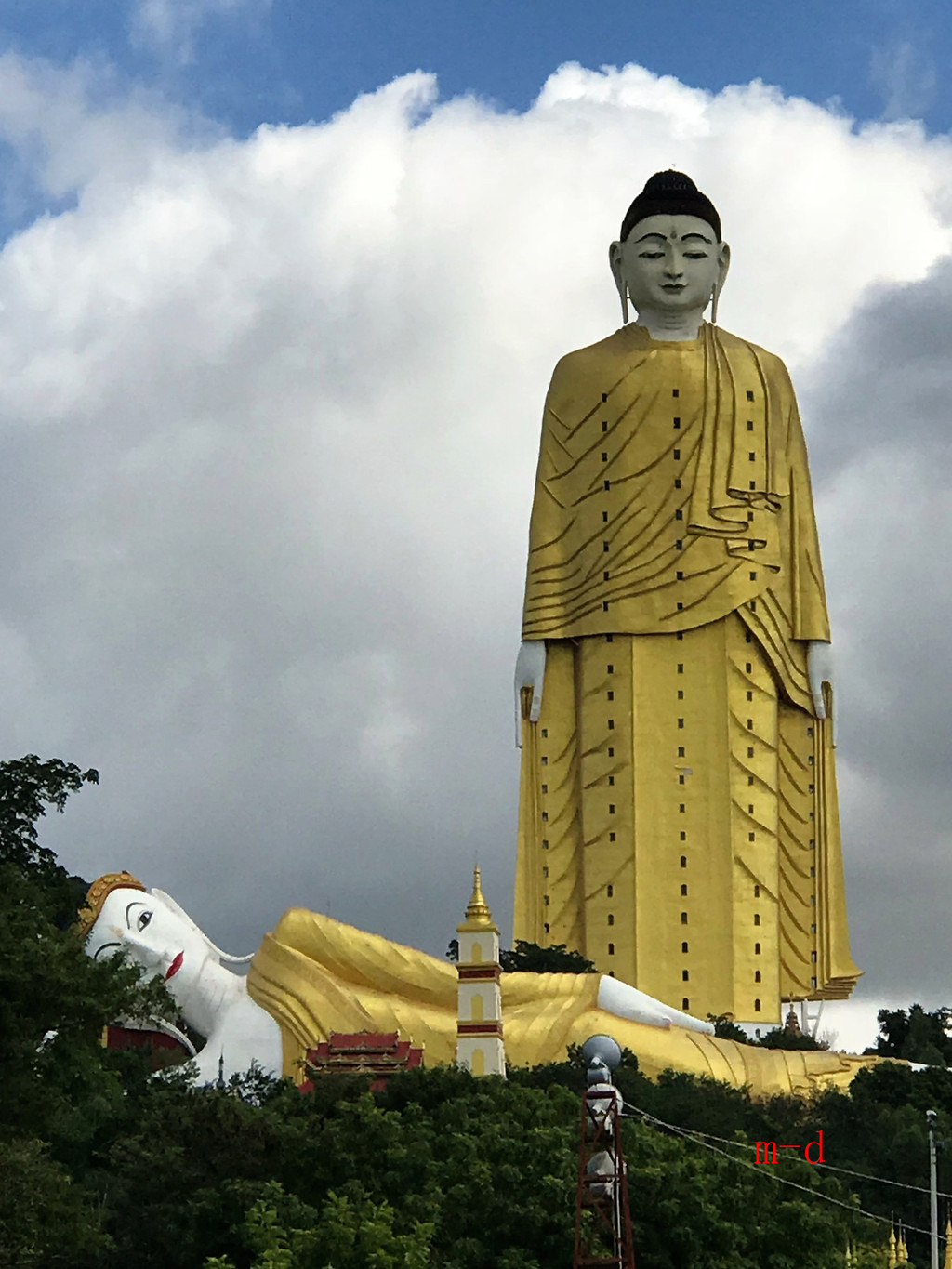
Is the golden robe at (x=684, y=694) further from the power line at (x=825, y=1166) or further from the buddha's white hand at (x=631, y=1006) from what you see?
the power line at (x=825, y=1166)

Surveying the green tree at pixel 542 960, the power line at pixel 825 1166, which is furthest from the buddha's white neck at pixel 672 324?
the power line at pixel 825 1166

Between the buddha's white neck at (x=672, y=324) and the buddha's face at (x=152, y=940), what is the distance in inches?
506

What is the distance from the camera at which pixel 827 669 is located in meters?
41.0

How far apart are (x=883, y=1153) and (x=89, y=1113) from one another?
8.66 meters

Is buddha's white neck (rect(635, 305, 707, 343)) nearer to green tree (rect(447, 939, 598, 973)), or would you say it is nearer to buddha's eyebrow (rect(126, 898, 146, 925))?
green tree (rect(447, 939, 598, 973))

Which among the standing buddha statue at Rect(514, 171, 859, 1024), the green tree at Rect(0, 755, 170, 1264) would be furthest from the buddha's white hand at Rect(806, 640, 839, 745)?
the green tree at Rect(0, 755, 170, 1264)

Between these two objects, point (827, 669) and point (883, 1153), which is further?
point (827, 669)

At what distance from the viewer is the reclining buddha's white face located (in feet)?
111

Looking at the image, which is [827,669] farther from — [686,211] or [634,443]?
[686,211]

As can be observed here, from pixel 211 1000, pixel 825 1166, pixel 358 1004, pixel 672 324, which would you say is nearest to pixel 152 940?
pixel 211 1000

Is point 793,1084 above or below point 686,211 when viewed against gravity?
below

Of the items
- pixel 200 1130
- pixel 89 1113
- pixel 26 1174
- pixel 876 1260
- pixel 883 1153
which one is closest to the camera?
pixel 26 1174

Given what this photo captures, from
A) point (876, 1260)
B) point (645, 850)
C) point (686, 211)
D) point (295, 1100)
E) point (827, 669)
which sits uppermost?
point (686, 211)

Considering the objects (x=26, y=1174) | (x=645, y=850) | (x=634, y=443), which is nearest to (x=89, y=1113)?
(x=26, y=1174)
